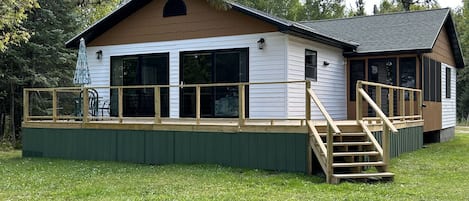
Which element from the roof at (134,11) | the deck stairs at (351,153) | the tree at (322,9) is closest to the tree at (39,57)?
the roof at (134,11)

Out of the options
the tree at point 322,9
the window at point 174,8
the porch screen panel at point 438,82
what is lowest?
the porch screen panel at point 438,82

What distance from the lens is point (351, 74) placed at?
44.3 ft

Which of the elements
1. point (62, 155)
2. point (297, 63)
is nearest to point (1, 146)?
point (62, 155)

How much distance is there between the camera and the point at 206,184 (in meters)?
7.13

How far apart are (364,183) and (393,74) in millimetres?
6595

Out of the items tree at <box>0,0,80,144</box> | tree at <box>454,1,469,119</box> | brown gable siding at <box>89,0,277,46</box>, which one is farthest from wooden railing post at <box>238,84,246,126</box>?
tree at <box>454,1,469,119</box>

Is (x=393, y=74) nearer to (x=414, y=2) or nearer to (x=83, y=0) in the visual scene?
(x=83, y=0)

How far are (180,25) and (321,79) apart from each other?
11.9 ft

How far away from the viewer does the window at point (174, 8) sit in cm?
1184

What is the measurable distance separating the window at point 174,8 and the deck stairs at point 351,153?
5044 millimetres

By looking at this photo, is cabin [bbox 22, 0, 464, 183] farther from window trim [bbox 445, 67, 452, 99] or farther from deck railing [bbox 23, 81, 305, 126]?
window trim [bbox 445, 67, 452, 99]

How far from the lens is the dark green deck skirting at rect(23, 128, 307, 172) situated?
846cm

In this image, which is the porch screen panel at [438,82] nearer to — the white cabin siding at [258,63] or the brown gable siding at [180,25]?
the white cabin siding at [258,63]

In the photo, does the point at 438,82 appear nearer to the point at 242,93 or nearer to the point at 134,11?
the point at 242,93
